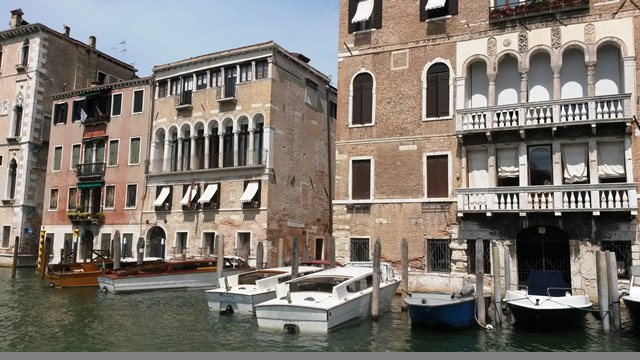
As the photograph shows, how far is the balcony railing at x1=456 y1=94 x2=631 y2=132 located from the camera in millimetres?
15383

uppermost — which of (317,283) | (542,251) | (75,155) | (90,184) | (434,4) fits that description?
(434,4)

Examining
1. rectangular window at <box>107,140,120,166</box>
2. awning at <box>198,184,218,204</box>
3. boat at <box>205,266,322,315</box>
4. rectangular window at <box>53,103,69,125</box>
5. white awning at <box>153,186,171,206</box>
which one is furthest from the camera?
rectangular window at <box>53,103,69,125</box>

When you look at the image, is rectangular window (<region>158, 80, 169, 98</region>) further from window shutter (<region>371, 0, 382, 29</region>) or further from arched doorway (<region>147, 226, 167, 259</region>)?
window shutter (<region>371, 0, 382, 29</region>)

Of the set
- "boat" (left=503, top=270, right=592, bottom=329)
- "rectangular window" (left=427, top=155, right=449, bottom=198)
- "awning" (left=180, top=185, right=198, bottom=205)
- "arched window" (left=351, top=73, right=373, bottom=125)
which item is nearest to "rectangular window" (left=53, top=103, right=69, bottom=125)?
"awning" (left=180, top=185, right=198, bottom=205)

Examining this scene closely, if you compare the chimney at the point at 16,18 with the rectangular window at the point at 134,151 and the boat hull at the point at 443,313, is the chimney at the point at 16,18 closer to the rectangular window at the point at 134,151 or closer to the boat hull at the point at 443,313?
the rectangular window at the point at 134,151

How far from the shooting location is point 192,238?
25.2 metres

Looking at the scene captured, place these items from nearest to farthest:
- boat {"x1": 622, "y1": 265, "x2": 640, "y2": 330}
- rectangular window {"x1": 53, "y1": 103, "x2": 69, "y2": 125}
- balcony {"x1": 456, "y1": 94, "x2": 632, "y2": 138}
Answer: boat {"x1": 622, "y1": 265, "x2": 640, "y2": 330} → balcony {"x1": 456, "y1": 94, "x2": 632, "y2": 138} → rectangular window {"x1": 53, "y1": 103, "x2": 69, "y2": 125}

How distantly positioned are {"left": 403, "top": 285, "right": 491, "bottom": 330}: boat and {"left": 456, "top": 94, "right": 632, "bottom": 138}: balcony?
19.7ft

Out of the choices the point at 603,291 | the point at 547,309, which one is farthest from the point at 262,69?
the point at 603,291

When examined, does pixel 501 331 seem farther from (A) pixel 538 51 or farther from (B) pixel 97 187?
(B) pixel 97 187

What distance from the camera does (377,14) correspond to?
773 inches

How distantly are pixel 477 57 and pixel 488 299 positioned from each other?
8.14m

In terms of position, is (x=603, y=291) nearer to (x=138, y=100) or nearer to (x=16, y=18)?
(x=138, y=100)

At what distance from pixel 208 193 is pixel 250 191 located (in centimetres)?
232
